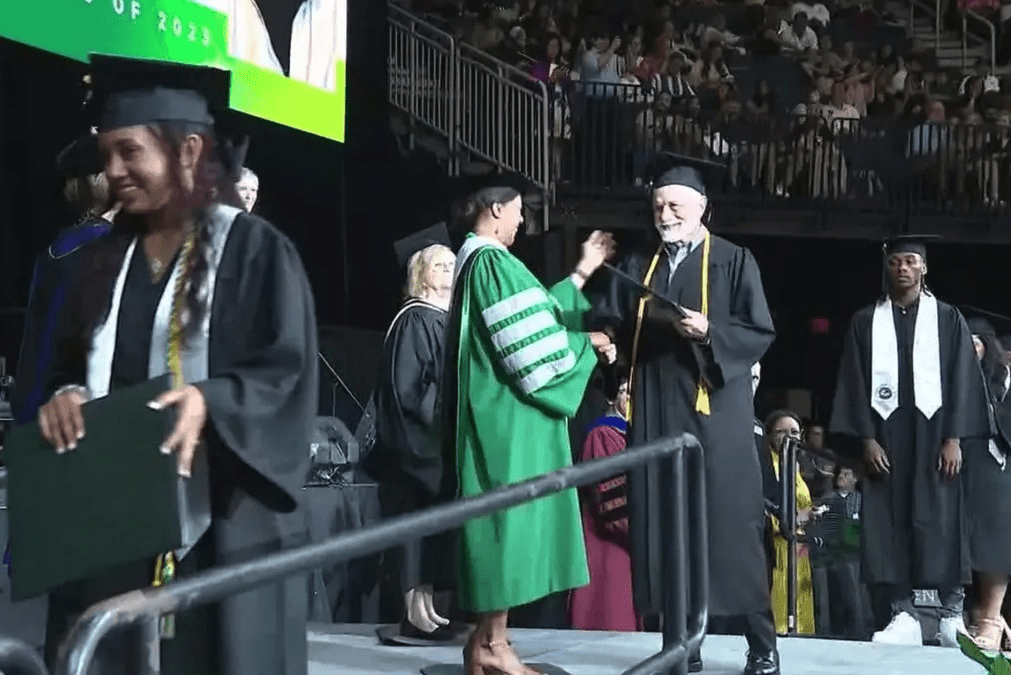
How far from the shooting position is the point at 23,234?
22.4 feet

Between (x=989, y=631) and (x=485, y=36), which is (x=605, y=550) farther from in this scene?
(x=485, y=36)

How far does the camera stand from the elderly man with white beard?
5.20 metres

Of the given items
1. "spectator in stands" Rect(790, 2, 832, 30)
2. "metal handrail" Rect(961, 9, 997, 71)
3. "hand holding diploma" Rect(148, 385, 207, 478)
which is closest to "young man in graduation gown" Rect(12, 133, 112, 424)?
"hand holding diploma" Rect(148, 385, 207, 478)

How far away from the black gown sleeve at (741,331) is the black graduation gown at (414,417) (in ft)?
3.99

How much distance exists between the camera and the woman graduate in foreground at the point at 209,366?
299cm

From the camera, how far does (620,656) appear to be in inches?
215

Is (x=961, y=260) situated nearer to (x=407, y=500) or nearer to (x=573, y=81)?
(x=573, y=81)

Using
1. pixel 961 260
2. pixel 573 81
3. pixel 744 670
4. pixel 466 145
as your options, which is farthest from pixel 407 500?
pixel 961 260

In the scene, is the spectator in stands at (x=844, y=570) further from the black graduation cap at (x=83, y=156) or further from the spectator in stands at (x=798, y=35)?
the spectator in stands at (x=798, y=35)

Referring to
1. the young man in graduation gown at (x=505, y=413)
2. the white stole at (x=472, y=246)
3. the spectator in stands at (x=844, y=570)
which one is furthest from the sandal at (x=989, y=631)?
the white stole at (x=472, y=246)

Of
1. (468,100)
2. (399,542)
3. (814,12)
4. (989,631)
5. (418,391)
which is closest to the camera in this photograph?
(399,542)

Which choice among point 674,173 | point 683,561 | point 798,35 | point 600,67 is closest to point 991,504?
point 674,173

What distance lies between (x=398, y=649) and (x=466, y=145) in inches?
226

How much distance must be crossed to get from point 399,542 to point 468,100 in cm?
908
